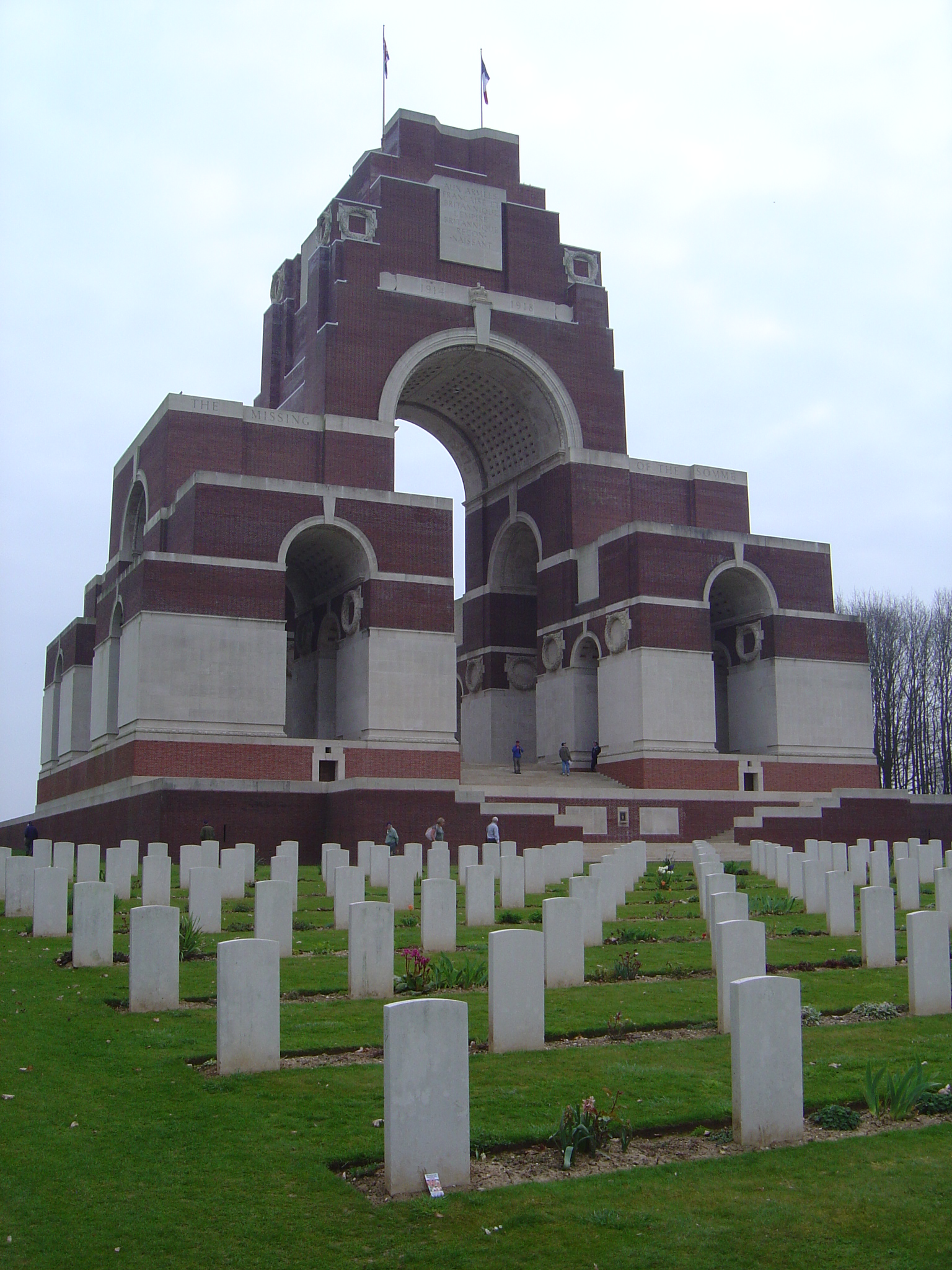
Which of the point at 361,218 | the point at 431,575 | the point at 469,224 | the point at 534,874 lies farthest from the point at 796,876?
the point at 469,224

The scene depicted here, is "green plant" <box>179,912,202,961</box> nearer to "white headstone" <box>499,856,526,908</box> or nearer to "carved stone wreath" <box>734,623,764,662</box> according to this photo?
"white headstone" <box>499,856,526,908</box>

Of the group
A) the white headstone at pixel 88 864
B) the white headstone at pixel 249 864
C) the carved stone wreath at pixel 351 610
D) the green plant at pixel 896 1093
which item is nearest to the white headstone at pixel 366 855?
the white headstone at pixel 249 864

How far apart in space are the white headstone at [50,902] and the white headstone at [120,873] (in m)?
2.97

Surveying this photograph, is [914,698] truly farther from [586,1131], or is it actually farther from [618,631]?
[586,1131]

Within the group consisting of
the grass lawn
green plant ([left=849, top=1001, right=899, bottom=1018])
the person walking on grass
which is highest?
the person walking on grass

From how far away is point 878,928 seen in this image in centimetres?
1135

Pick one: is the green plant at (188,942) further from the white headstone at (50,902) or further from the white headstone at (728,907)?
the white headstone at (728,907)

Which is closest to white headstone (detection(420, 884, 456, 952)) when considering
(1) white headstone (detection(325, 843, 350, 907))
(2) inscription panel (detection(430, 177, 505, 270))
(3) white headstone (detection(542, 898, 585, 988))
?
(3) white headstone (detection(542, 898, 585, 988))

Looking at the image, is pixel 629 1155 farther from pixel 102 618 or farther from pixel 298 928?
pixel 102 618

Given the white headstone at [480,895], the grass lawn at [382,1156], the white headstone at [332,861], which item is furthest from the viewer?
the white headstone at [332,861]

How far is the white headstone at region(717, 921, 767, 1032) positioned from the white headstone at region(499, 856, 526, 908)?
751 centimetres

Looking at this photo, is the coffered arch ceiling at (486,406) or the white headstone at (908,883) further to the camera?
the coffered arch ceiling at (486,406)

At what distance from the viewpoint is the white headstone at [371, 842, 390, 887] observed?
18609 mm

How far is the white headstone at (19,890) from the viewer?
15195 mm
